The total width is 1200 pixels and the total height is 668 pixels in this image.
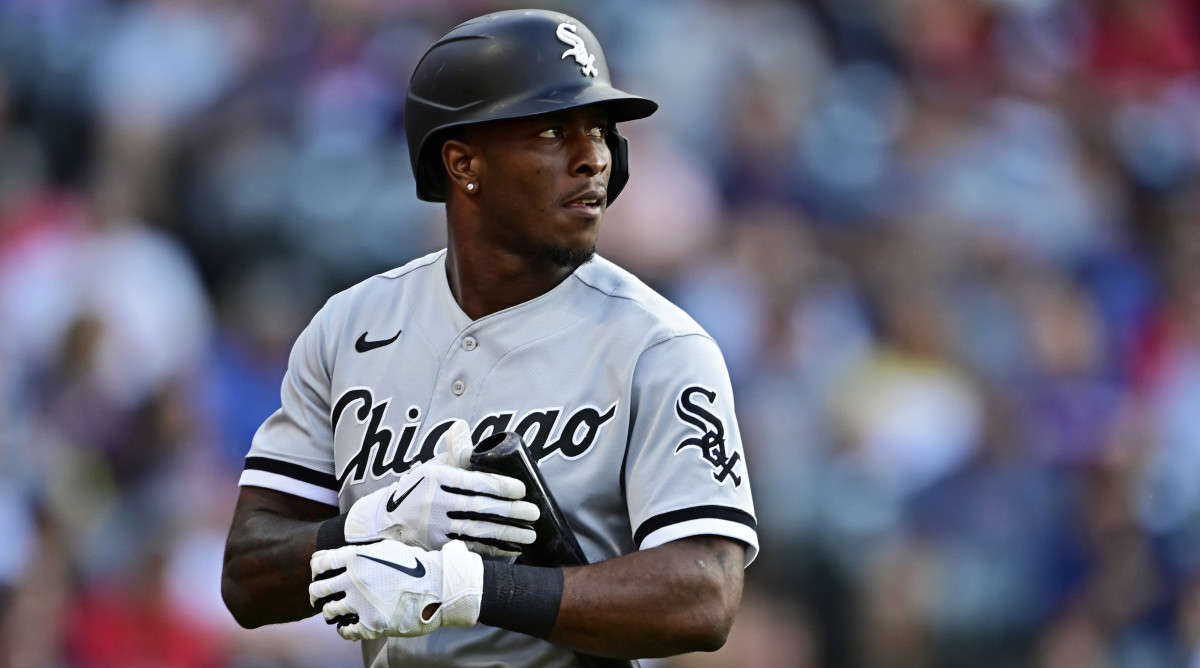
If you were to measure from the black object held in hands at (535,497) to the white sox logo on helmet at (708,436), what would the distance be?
0.25 metres

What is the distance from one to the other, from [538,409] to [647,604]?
0.46 meters

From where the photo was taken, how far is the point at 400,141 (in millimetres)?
7219

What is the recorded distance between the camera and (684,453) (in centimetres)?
260

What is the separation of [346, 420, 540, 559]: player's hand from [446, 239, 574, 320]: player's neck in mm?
428

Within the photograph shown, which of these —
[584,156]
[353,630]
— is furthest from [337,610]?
[584,156]

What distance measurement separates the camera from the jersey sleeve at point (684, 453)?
101 inches

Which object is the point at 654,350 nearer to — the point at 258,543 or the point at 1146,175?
the point at 258,543

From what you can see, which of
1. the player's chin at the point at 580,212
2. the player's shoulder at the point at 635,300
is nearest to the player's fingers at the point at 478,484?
the player's shoulder at the point at 635,300

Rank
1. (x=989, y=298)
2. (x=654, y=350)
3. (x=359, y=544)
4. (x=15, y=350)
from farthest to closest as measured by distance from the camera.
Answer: (x=989, y=298), (x=15, y=350), (x=654, y=350), (x=359, y=544)

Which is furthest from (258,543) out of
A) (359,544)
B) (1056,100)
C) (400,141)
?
(1056,100)

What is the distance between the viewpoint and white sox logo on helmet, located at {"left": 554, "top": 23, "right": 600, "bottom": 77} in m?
2.76

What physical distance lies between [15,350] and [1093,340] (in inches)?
204

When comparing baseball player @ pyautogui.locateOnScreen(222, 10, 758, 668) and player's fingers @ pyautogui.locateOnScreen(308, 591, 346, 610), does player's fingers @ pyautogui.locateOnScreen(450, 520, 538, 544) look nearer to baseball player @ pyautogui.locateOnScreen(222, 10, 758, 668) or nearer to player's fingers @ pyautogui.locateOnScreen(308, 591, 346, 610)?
baseball player @ pyautogui.locateOnScreen(222, 10, 758, 668)

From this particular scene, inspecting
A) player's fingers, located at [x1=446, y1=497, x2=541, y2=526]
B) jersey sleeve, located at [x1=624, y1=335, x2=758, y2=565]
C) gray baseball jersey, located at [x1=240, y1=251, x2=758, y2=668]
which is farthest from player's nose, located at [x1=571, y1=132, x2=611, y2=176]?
player's fingers, located at [x1=446, y1=497, x2=541, y2=526]
